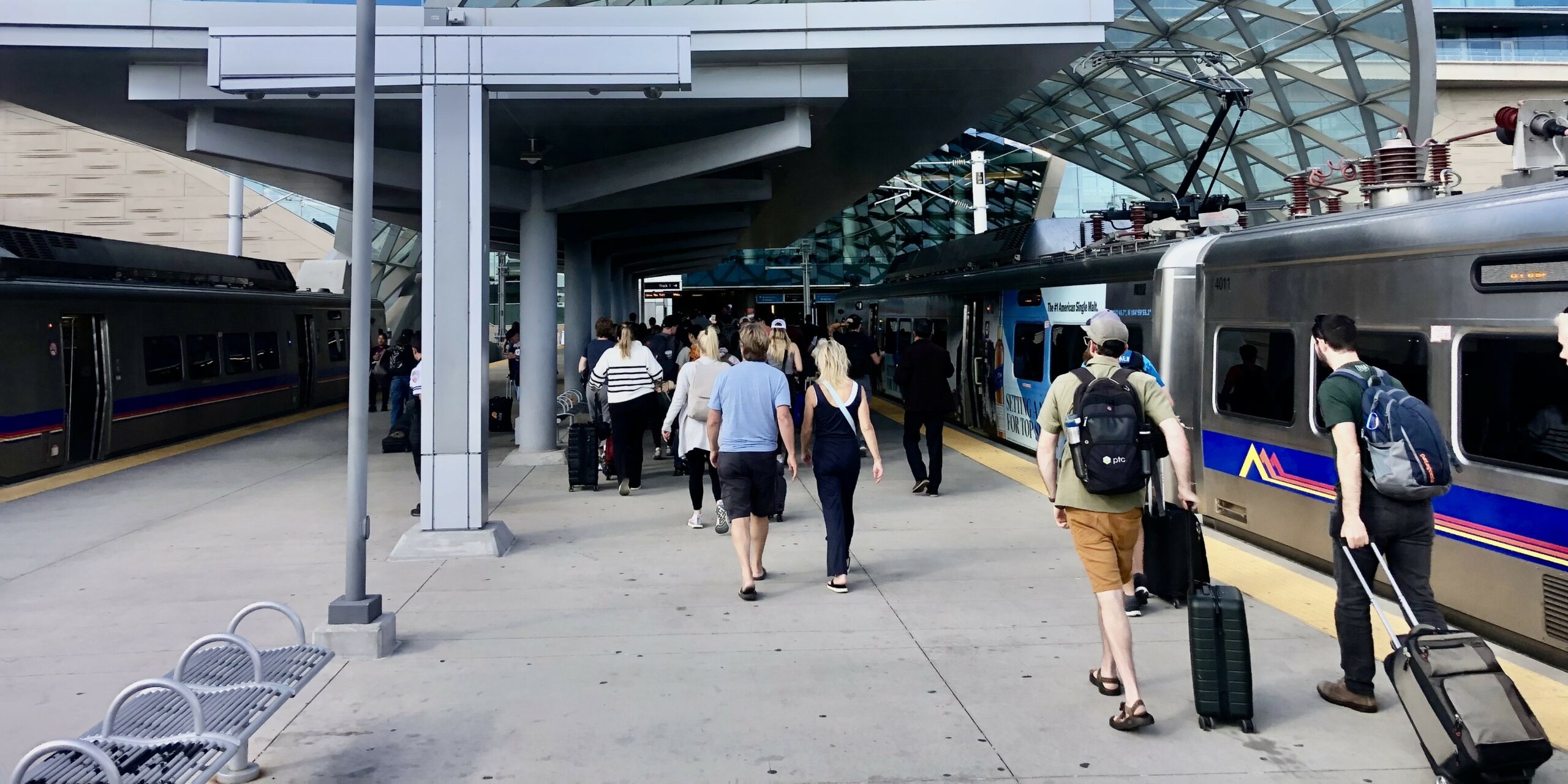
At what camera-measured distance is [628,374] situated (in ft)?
36.4

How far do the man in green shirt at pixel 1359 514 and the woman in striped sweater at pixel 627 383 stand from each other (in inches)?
279

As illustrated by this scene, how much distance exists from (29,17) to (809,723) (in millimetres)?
10247

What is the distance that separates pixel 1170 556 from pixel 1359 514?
6.70 feet

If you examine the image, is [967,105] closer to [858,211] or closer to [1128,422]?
[1128,422]

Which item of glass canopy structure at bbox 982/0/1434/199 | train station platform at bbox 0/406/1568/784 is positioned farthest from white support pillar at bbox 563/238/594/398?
glass canopy structure at bbox 982/0/1434/199

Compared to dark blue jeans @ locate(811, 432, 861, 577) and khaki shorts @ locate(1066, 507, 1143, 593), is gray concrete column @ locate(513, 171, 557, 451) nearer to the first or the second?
dark blue jeans @ locate(811, 432, 861, 577)

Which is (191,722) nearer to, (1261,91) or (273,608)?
(273,608)

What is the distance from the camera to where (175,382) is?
55.0ft

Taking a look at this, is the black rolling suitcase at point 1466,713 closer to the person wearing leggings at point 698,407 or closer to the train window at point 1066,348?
the person wearing leggings at point 698,407

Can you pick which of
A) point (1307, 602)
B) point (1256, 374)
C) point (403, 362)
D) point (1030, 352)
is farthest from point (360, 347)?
point (1030, 352)

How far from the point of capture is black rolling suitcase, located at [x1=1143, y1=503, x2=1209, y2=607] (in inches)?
248

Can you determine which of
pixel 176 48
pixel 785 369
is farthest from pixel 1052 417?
pixel 176 48

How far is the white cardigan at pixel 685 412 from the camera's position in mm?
9781

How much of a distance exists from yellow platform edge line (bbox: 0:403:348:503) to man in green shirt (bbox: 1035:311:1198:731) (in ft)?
36.9
